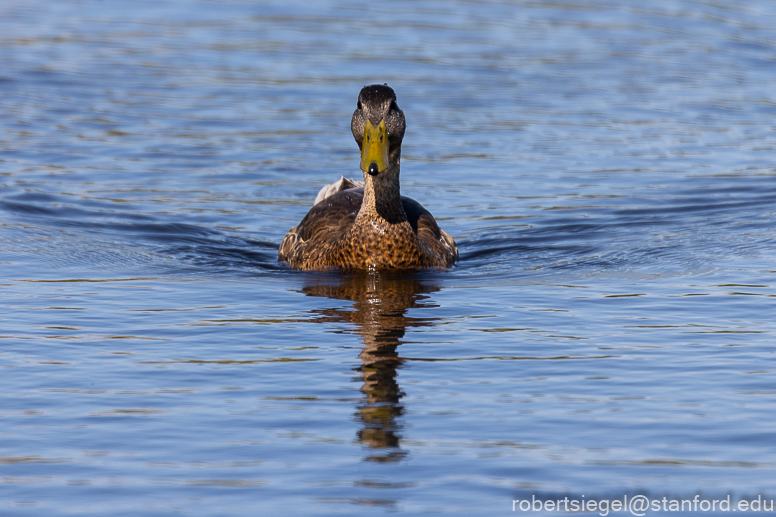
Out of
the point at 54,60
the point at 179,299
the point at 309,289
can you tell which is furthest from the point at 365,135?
the point at 54,60

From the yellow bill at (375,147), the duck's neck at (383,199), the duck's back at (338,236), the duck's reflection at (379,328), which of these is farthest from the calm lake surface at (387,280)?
the yellow bill at (375,147)

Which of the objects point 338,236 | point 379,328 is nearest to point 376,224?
point 338,236

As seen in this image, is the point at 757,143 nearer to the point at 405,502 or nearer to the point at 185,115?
the point at 185,115

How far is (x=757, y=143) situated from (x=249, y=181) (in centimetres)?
716

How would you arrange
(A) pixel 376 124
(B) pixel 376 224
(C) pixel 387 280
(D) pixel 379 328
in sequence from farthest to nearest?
(B) pixel 376 224 < (C) pixel 387 280 < (A) pixel 376 124 < (D) pixel 379 328

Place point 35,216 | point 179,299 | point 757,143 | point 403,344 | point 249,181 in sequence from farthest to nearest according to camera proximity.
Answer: point 757,143, point 249,181, point 35,216, point 179,299, point 403,344

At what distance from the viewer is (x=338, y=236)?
1162cm

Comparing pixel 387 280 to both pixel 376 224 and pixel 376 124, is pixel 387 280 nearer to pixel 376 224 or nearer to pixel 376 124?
pixel 376 224

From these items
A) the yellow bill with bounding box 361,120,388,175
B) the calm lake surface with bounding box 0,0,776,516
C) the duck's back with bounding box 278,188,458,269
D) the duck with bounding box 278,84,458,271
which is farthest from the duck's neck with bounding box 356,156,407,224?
the calm lake surface with bounding box 0,0,776,516

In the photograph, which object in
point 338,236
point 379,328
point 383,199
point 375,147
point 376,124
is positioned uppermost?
point 376,124

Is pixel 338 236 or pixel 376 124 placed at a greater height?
pixel 376 124

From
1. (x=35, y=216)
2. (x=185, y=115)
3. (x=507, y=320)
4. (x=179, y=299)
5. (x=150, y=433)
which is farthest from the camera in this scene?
(x=185, y=115)

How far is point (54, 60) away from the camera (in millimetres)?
23000

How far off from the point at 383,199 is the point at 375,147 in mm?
704
